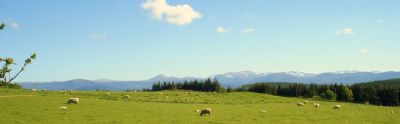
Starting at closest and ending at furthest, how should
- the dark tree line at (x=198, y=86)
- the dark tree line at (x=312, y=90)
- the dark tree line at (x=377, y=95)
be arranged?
1. the dark tree line at (x=312, y=90)
2. the dark tree line at (x=377, y=95)
3. the dark tree line at (x=198, y=86)

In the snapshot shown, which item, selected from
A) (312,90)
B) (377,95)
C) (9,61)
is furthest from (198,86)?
(9,61)

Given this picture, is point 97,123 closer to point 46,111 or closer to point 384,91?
point 46,111

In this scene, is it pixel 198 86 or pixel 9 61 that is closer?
pixel 9 61

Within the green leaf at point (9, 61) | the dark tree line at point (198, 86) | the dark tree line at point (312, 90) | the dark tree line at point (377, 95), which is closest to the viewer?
the green leaf at point (9, 61)

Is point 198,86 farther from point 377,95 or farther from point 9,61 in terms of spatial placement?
point 9,61

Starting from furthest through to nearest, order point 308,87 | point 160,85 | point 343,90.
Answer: point 160,85 → point 308,87 → point 343,90

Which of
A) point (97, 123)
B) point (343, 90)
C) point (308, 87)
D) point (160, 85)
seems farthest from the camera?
point (160, 85)

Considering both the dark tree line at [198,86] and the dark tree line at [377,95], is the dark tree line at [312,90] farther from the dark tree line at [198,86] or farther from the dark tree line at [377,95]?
the dark tree line at [198,86]

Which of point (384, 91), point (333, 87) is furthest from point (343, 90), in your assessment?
point (384, 91)

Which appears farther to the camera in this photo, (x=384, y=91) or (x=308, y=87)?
(x=308, y=87)

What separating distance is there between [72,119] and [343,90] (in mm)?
118227

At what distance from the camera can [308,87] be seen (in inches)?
6053

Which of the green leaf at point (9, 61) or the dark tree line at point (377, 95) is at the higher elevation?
the green leaf at point (9, 61)

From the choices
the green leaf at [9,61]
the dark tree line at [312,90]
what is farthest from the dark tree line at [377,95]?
the green leaf at [9,61]
